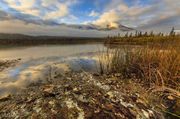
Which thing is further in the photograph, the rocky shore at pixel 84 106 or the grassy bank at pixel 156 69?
the grassy bank at pixel 156 69

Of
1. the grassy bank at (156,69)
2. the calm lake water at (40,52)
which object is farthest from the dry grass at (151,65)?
the calm lake water at (40,52)

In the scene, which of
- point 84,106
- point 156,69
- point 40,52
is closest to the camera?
point 84,106

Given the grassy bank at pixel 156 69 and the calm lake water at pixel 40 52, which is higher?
the grassy bank at pixel 156 69

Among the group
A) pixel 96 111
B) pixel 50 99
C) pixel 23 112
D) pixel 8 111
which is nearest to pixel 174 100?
pixel 96 111

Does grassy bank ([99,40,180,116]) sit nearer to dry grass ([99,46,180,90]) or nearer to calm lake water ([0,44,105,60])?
dry grass ([99,46,180,90])

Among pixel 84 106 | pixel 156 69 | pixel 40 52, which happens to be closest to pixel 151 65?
pixel 156 69

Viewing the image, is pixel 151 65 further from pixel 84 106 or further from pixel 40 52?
pixel 40 52

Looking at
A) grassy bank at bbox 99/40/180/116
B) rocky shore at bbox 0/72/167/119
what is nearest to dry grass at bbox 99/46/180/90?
grassy bank at bbox 99/40/180/116

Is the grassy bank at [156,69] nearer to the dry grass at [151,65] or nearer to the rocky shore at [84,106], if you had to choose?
the dry grass at [151,65]

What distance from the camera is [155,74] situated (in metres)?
7.05

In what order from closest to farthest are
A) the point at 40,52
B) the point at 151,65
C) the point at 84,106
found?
1. the point at 84,106
2. the point at 151,65
3. the point at 40,52

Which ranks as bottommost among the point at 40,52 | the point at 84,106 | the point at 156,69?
the point at 40,52

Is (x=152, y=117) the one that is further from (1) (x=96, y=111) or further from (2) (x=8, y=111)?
(2) (x=8, y=111)

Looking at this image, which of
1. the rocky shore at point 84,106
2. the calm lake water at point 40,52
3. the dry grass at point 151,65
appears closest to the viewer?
the rocky shore at point 84,106
